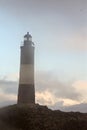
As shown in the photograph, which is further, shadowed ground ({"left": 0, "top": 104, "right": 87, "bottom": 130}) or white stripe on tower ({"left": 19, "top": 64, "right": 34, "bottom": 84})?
white stripe on tower ({"left": 19, "top": 64, "right": 34, "bottom": 84})

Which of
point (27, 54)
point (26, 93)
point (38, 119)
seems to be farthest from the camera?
point (27, 54)

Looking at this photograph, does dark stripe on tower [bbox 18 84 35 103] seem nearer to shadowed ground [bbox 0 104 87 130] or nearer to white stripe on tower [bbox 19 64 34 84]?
white stripe on tower [bbox 19 64 34 84]

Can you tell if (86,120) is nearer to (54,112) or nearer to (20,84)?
(54,112)

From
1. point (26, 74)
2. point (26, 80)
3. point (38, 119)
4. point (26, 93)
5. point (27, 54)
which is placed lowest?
point (38, 119)

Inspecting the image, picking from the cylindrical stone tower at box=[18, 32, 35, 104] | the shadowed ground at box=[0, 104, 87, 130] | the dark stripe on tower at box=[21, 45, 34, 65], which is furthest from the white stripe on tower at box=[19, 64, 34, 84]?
the shadowed ground at box=[0, 104, 87, 130]

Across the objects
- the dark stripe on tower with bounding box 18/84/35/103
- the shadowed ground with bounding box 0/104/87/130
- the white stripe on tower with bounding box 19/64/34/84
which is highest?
the white stripe on tower with bounding box 19/64/34/84

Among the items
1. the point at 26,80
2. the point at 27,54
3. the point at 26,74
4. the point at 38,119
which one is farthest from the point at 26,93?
the point at 38,119

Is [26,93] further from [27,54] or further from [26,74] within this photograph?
[27,54]

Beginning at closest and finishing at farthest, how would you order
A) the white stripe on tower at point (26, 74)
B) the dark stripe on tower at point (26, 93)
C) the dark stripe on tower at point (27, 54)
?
the dark stripe on tower at point (26, 93)
the white stripe on tower at point (26, 74)
the dark stripe on tower at point (27, 54)

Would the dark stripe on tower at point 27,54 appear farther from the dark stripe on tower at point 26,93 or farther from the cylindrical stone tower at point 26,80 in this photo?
the dark stripe on tower at point 26,93

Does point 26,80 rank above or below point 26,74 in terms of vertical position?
below

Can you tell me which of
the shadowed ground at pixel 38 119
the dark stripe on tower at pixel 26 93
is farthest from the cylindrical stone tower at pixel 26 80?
the shadowed ground at pixel 38 119

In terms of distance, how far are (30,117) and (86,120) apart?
634 cm

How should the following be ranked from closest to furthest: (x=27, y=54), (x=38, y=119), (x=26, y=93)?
(x=38, y=119)
(x=26, y=93)
(x=27, y=54)
